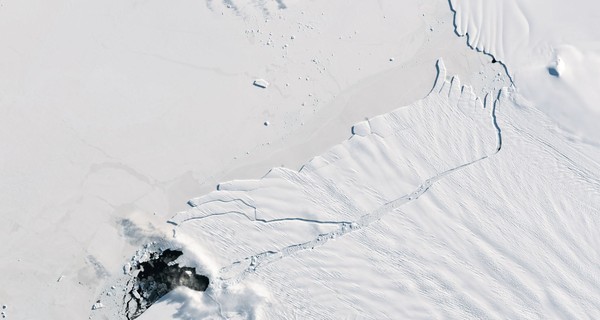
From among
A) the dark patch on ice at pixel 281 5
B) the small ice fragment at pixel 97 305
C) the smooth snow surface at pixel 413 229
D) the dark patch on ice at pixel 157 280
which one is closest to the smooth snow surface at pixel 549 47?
the smooth snow surface at pixel 413 229

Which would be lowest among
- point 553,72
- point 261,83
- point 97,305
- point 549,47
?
point 97,305

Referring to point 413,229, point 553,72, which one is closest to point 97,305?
point 413,229

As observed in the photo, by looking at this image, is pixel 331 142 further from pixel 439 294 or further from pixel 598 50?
pixel 598 50

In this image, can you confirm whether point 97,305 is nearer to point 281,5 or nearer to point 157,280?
point 157,280

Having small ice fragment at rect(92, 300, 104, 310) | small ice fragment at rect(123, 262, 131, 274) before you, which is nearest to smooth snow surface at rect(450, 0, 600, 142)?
small ice fragment at rect(123, 262, 131, 274)

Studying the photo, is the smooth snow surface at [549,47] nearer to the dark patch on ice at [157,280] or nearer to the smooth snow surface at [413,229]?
the smooth snow surface at [413,229]

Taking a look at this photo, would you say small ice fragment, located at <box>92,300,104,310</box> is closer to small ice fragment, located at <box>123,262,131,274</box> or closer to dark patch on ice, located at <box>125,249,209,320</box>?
dark patch on ice, located at <box>125,249,209,320</box>
